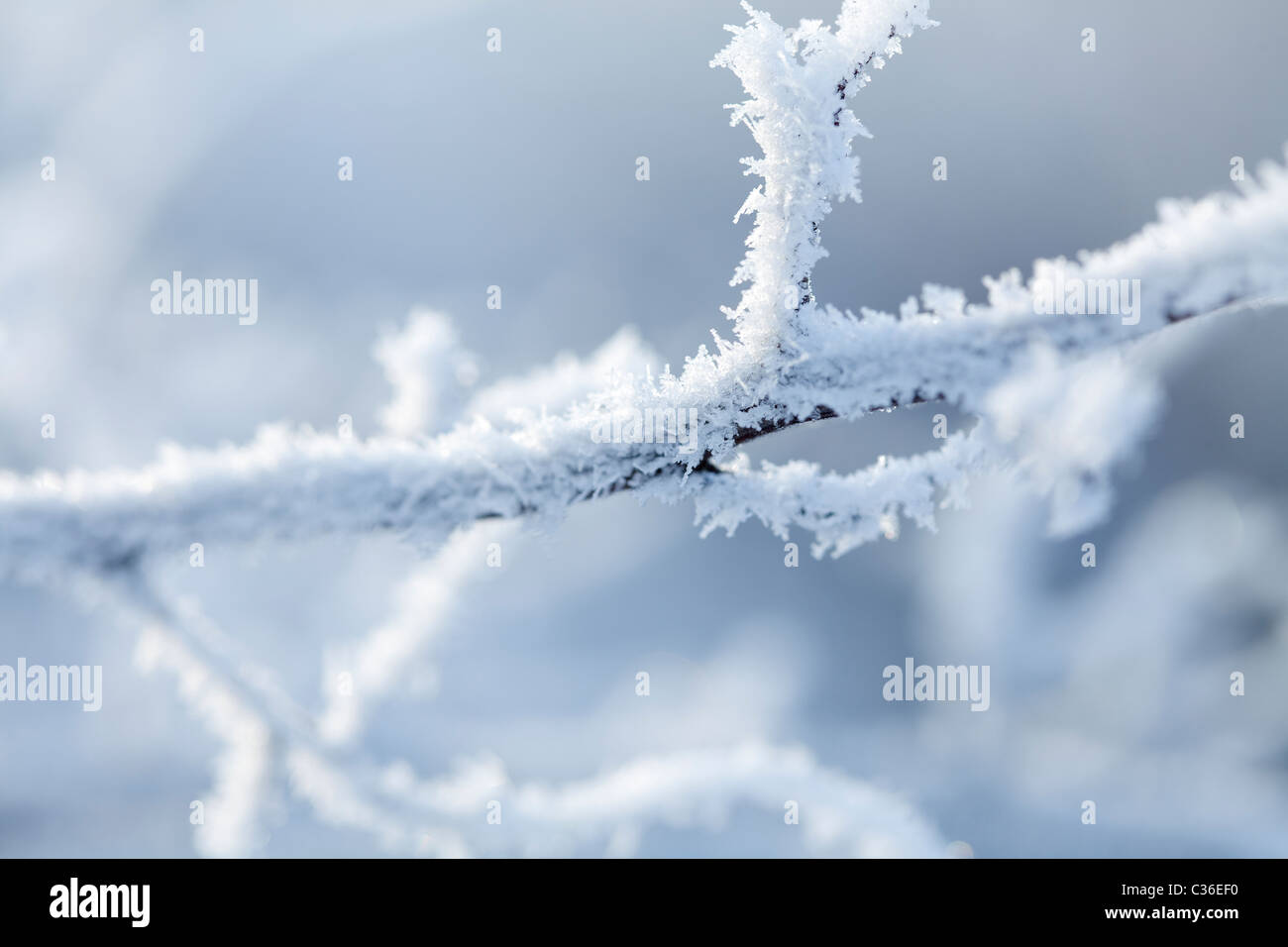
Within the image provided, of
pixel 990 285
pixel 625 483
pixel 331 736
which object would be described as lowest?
pixel 331 736

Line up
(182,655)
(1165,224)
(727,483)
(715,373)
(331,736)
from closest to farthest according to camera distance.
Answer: (1165,224) → (715,373) → (727,483) → (182,655) → (331,736)

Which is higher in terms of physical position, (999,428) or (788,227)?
(788,227)

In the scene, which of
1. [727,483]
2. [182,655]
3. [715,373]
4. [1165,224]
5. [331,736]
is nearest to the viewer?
[1165,224]

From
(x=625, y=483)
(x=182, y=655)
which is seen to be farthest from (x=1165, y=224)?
(x=182, y=655)

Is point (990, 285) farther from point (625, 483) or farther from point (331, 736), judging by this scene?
point (331, 736)

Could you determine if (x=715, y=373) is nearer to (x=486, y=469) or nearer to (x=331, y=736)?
(x=486, y=469)

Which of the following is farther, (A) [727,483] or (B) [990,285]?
(A) [727,483]
